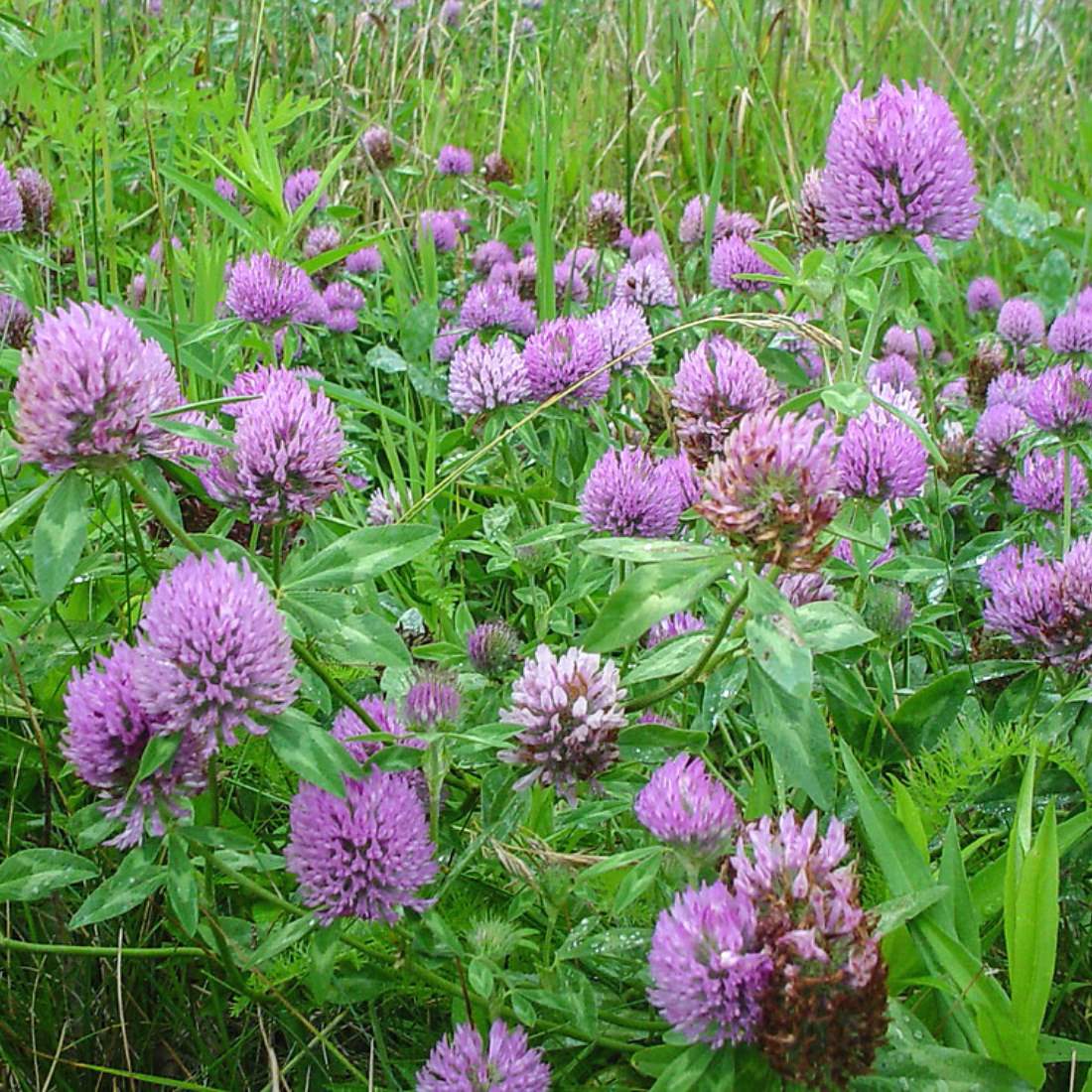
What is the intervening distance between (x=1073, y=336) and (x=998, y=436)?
0.36 metres

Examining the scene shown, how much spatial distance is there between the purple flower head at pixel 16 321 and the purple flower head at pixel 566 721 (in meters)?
1.29

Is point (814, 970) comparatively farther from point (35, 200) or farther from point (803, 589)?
point (35, 200)

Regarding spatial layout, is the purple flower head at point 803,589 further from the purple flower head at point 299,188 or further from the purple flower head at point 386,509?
the purple flower head at point 299,188

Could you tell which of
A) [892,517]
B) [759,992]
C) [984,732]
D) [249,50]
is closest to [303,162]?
[249,50]

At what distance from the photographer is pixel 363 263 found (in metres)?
3.24

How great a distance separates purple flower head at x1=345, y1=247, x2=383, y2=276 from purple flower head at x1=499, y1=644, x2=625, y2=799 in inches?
88.6

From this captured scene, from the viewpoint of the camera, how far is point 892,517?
199cm

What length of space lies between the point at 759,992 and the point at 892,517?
3.88 feet

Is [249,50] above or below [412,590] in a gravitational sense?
above

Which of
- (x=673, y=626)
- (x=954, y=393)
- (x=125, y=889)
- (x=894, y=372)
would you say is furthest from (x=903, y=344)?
(x=125, y=889)

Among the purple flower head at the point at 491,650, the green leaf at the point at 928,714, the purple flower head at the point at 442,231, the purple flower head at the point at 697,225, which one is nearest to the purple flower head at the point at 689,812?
the purple flower head at the point at 491,650

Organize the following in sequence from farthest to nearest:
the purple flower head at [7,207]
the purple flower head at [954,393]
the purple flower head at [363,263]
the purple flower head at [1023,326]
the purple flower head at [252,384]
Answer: the purple flower head at [363,263] < the purple flower head at [1023,326] < the purple flower head at [954,393] < the purple flower head at [7,207] < the purple flower head at [252,384]

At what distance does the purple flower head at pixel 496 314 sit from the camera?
101 inches

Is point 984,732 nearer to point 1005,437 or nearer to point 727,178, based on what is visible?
point 1005,437
